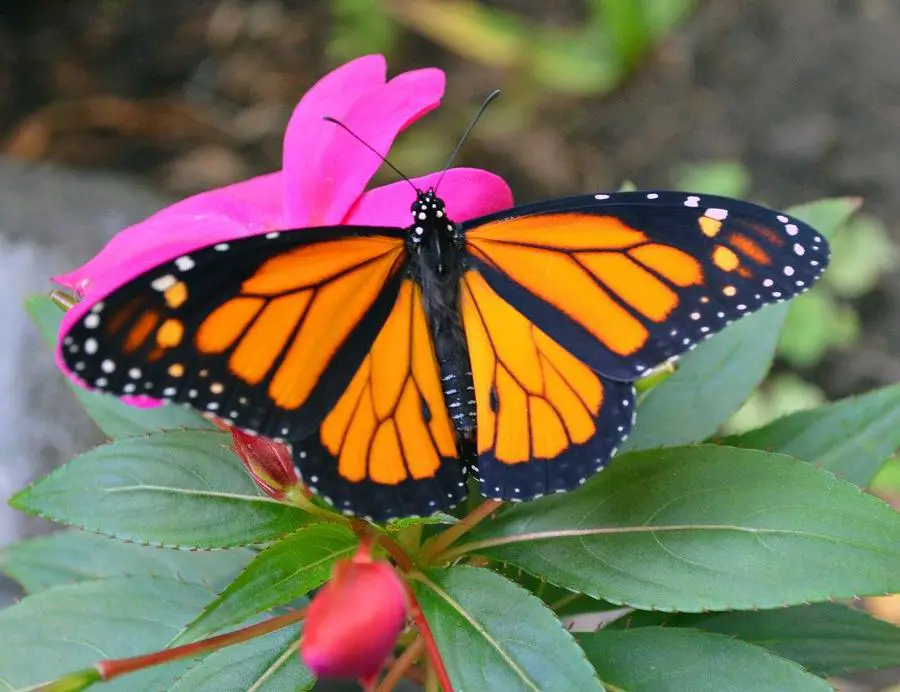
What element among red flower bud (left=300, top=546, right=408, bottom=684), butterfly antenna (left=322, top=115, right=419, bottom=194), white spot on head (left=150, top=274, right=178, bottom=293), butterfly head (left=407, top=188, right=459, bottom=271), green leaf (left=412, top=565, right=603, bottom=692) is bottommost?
green leaf (left=412, top=565, right=603, bottom=692)

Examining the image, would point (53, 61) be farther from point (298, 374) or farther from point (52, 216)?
point (298, 374)

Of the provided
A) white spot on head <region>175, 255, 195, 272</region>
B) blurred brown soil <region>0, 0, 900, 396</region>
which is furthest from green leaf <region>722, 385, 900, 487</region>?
blurred brown soil <region>0, 0, 900, 396</region>

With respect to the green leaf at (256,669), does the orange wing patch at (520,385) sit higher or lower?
higher

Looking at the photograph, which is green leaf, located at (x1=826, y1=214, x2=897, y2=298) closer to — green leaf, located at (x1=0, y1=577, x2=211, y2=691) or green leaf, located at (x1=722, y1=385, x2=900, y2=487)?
green leaf, located at (x1=722, y1=385, x2=900, y2=487)

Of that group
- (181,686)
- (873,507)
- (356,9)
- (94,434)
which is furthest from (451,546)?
(356,9)

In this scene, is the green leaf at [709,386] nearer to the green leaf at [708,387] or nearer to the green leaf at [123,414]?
the green leaf at [708,387]

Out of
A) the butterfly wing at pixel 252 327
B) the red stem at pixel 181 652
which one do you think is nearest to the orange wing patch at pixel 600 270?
the butterfly wing at pixel 252 327
